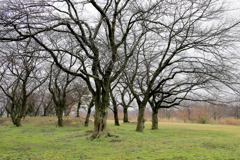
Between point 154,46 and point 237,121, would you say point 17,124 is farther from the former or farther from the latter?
point 237,121

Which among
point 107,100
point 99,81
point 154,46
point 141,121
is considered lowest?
point 141,121

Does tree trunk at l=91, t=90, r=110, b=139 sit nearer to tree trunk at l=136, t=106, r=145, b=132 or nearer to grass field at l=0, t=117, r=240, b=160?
grass field at l=0, t=117, r=240, b=160

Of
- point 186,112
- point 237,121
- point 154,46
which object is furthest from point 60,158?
point 186,112

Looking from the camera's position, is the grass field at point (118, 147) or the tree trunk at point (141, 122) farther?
the tree trunk at point (141, 122)

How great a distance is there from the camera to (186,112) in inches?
1257

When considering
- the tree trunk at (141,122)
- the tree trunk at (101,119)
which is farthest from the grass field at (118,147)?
the tree trunk at (141,122)

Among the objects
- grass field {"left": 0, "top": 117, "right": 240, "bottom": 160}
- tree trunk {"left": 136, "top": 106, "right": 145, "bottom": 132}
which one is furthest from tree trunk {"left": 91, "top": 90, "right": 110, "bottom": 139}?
tree trunk {"left": 136, "top": 106, "right": 145, "bottom": 132}

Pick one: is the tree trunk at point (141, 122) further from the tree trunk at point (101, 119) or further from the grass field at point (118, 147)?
the tree trunk at point (101, 119)

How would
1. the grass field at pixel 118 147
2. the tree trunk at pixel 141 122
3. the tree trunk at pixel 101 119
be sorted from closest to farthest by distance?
the grass field at pixel 118 147
the tree trunk at pixel 101 119
the tree trunk at pixel 141 122

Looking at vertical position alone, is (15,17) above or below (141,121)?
above

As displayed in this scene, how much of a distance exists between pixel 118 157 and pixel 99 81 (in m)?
3.72

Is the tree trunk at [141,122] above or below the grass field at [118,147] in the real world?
above

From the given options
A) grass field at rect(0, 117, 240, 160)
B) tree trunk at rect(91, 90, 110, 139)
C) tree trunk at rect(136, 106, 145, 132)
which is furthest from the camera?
tree trunk at rect(136, 106, 145, 132)

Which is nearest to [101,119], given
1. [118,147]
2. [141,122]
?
[118,147]
